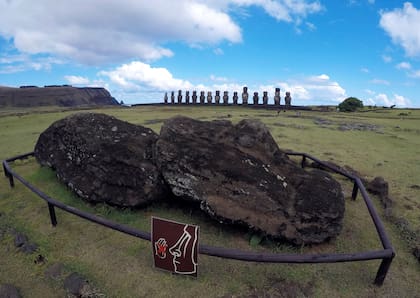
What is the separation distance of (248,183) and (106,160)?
322 centimetres

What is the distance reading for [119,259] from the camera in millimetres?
4727

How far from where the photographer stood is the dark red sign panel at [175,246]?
3816mm

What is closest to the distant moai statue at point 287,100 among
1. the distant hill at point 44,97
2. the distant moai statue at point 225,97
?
the distant moai statue at point 225,97

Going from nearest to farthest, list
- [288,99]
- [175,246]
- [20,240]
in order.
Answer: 1. [175,246]
2. [20,240]
3. [288,99]

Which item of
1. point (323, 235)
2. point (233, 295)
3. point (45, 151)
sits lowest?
point (233, 295)

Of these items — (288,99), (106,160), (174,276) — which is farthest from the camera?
(288,99)

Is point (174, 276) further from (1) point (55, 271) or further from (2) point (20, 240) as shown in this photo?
(2) point (20, 240)

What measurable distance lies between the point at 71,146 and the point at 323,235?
6120 mm

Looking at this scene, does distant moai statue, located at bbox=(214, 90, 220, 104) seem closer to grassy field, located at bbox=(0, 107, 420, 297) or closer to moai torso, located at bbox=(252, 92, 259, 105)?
moai torso, located at bbox=(252, 92, 259, 105)

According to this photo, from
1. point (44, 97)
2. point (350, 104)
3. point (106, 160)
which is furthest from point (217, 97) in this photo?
point (44, 97)

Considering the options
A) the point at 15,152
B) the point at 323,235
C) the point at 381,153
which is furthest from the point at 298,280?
the point at 15,152

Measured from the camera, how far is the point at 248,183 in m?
5.40

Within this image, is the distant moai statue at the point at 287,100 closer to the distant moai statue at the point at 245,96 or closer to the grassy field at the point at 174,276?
the distant moai statue at the point at 245,96

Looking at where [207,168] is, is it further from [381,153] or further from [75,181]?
[381,153]
